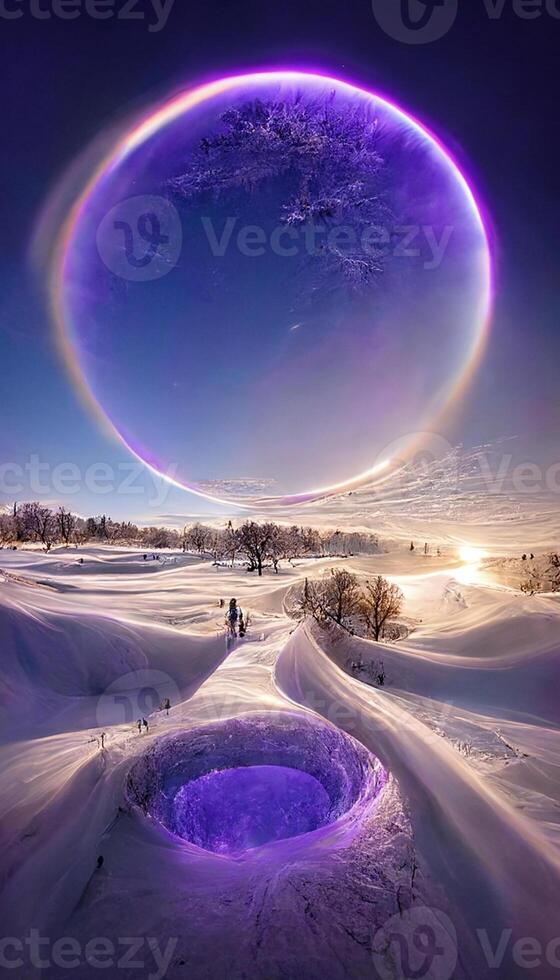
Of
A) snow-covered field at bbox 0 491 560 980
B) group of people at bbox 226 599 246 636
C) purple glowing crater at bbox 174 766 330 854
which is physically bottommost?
group of people at bbox 226 599 246 636

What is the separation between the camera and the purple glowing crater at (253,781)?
610 cm

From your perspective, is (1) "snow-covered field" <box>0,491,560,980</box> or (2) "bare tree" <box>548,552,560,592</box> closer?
(1) "snow-covered field" <box>0,491,560,980</box>

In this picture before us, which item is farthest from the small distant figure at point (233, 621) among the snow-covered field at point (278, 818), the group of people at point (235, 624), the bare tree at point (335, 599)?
the bare tree at point (335, 599)

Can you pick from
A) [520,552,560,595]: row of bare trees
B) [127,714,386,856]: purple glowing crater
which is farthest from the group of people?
[520,552,560,595]: row of bare trees

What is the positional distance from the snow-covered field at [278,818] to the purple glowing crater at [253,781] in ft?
0.15

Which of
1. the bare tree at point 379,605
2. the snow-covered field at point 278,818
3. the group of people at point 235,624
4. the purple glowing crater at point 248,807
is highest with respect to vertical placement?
the snow-covered field at point 278,818

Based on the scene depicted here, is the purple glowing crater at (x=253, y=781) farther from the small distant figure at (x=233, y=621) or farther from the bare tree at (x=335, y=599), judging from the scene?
the bare tree at (x=335, y=599)

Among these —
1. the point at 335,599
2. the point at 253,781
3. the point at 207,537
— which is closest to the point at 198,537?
the point at 207,537

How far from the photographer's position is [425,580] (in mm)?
37156

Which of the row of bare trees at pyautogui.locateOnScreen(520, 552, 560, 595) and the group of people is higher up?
the row of bare trees at pyautogui.locateOnScreen(520, 552, 560, 595)

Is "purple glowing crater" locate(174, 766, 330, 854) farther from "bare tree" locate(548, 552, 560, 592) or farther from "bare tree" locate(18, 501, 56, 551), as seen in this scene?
"bare tree" locate(18, 501, 56, 551)

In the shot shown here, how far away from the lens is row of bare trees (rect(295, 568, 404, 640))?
90.6ft

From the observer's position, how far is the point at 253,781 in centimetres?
741

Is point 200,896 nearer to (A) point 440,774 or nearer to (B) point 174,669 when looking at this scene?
(A) point 440,774
